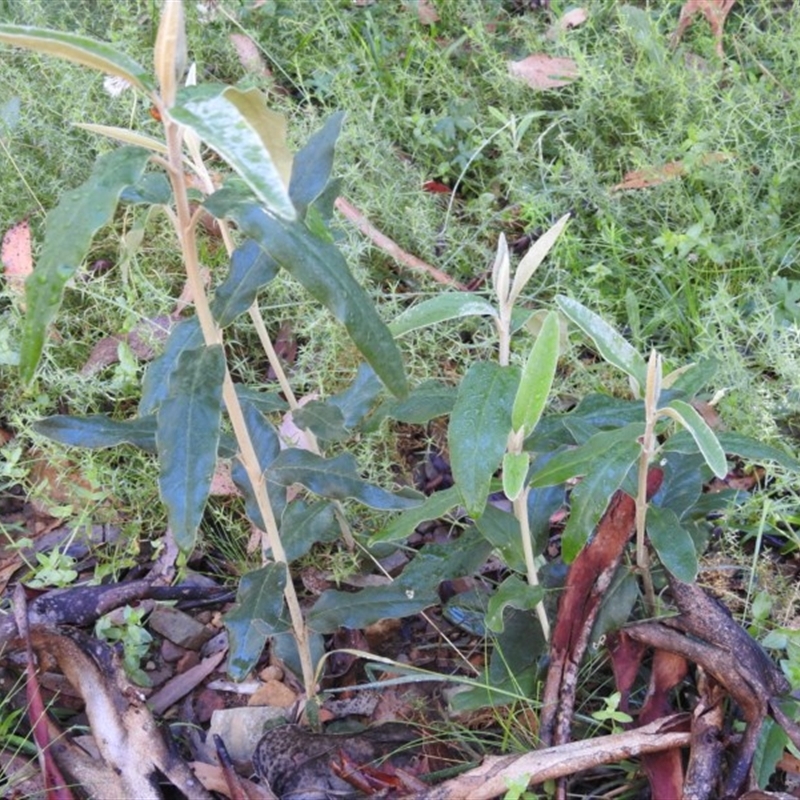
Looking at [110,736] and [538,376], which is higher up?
[538,376]

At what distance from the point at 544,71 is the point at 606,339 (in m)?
1.62

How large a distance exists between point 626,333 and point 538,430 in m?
0.88

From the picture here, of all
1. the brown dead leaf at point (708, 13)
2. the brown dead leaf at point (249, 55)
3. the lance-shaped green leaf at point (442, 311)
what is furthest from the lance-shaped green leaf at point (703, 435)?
the brown dead leaf at point (249, 55)

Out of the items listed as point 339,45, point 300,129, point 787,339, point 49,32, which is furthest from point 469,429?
point 339,45

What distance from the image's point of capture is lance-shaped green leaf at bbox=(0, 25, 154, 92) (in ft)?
3.33

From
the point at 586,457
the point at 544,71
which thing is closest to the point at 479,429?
the point at 586,457

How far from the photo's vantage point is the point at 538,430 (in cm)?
160

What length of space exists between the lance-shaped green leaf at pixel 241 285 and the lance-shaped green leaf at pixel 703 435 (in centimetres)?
56

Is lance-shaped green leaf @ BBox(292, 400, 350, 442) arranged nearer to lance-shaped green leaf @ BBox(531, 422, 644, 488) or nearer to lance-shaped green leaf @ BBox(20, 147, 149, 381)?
lance-shaped green leaf @ BBox(531, 422, 644, 488)

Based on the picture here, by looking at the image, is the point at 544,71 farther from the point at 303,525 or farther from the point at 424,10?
the point at 303,525

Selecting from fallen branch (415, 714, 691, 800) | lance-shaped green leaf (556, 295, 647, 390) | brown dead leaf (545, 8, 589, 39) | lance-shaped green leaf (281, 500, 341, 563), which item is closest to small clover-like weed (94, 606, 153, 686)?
lance-shaped green leaf (281, 500, 341, 563)

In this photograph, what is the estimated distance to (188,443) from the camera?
1254 mm

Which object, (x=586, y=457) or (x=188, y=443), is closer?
(x=188, y=443)

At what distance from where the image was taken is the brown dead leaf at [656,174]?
2521 millimetres
